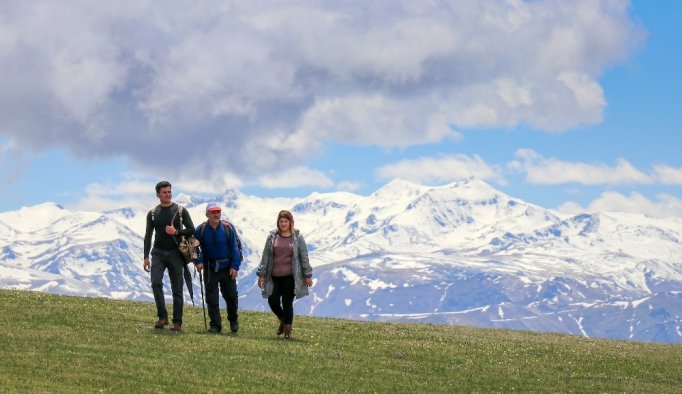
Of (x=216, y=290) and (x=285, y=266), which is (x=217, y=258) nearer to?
(x=216, y=290)

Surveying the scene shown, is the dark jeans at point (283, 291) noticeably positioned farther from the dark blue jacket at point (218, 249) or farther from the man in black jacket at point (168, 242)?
the man in black jacket at point (168, 242)

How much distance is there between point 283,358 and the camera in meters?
29.2

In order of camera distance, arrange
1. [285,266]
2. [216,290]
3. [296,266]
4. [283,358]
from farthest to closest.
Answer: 1. [216,290]
2. [285,266]
3. [296,266]
4. [283,358]

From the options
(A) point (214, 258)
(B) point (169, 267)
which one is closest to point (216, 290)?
(A) point (214, 258)

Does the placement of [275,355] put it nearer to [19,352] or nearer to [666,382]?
[19,352]

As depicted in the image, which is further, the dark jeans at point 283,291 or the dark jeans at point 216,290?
the dark jeans at point 216,290

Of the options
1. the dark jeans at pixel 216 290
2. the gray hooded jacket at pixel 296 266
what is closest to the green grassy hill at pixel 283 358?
the dark jeans at pixel 216 290

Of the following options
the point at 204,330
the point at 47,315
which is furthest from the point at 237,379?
the point at 47,315

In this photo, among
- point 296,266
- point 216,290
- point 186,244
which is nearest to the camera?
point 186,244

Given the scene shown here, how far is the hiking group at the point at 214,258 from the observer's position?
31.3m

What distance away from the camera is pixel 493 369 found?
30.8 meters

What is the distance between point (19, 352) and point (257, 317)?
51.4ft

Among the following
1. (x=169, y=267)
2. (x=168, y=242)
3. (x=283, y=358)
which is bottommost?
(x=283, y=358)

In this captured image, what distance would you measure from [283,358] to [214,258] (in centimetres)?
472
